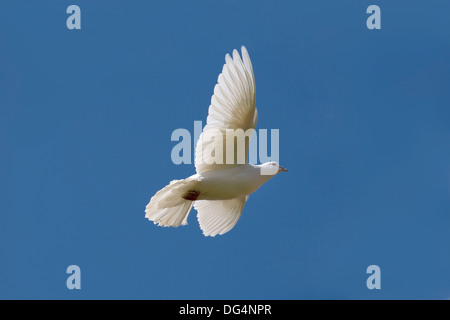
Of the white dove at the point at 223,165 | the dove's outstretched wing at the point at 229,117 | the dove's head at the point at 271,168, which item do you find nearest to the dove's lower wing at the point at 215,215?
the white dove at the point at 223,165

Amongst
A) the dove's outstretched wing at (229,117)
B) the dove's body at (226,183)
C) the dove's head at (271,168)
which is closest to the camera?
the dove's outstretched wing at (229,117)

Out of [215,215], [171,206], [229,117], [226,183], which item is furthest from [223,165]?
[215,215]

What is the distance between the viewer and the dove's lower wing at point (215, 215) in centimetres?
1144

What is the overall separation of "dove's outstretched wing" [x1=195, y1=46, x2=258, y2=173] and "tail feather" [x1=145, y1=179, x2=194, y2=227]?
0.43m

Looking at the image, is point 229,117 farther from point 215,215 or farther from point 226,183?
point 215,215

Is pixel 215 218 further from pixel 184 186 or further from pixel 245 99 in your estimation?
pixel 245 99

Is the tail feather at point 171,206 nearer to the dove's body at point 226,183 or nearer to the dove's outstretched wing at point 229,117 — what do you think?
the dove's body at point 226,183

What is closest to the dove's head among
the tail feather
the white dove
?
the white dove

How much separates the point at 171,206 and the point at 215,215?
3.68ft

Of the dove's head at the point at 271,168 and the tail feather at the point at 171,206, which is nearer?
the tail feather at the point at 171,206

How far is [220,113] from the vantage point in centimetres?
990

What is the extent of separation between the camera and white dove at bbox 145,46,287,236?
9.72m

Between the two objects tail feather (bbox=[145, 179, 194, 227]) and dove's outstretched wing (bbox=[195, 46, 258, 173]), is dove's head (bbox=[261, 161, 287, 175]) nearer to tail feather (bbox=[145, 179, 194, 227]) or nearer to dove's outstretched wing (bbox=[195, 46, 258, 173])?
dove's outstretched wing (bbox=[195, 46, 258, 173])

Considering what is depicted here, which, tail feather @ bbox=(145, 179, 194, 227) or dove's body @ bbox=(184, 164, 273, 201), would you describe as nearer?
tail feather @ bbox=(145, 179, 194, 227)
